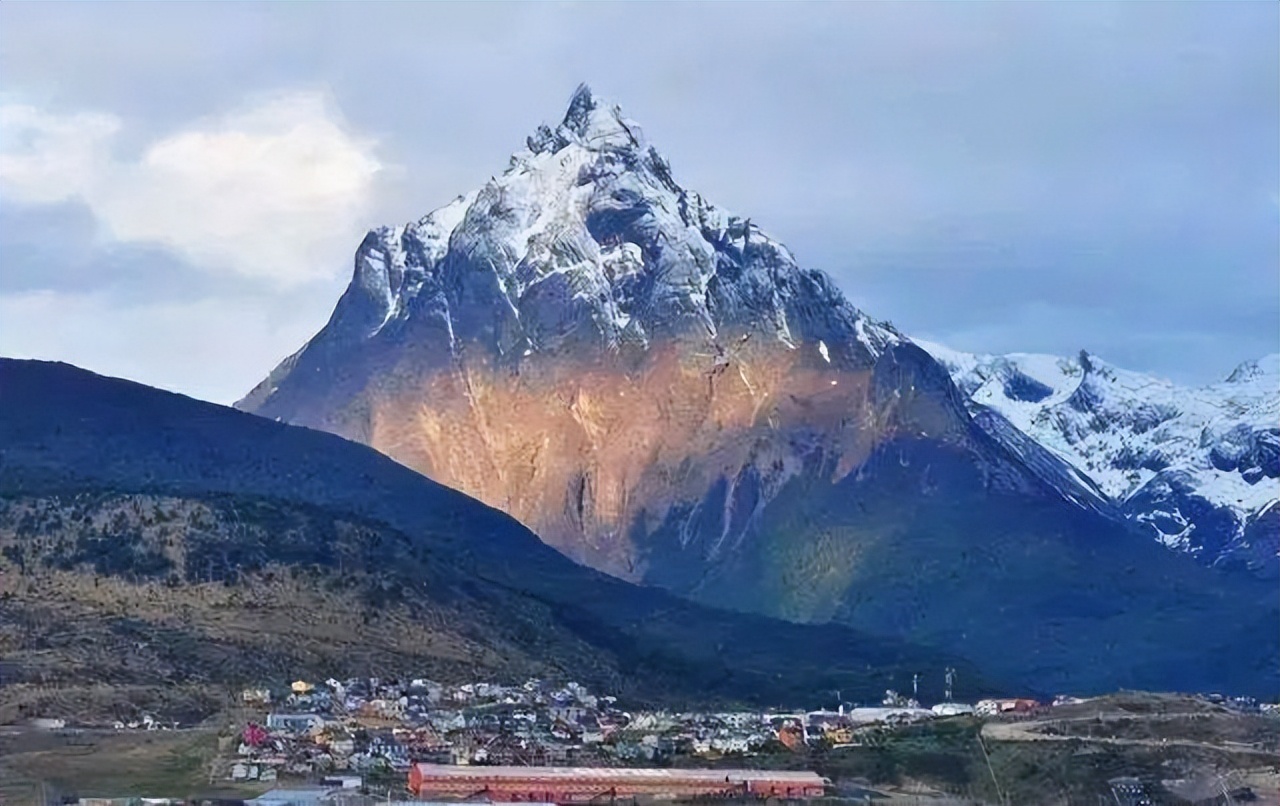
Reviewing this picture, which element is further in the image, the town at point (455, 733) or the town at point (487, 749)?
the town at point (455, 733)

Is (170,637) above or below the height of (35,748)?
above

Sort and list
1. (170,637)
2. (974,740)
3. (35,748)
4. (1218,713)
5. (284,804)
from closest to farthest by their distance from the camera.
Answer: (284,804) → (35,748) → (974,740) → (1218,713) → (170,637)

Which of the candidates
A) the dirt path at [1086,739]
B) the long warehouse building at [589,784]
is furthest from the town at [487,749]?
the dirt path at [1086,739]

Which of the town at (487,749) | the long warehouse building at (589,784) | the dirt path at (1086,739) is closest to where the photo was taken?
the long warehouse building at (589,784)

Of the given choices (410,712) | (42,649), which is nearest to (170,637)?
(42,649)

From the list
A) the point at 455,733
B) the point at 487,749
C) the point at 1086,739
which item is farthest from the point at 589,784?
the point at 1086,739

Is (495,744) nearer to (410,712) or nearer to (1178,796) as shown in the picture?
(410,712)

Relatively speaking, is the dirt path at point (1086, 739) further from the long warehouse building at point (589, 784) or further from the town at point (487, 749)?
the long warehouse building at point (589, 784)

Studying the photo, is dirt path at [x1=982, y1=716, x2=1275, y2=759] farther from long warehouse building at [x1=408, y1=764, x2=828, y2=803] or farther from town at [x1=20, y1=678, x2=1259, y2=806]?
long warehouse building at [x1=408, y1=764, x2=828, y2=803]

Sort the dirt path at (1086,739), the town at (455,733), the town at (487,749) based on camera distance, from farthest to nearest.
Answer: the dirt path at (1086,739) < the town at (455,733) < the town at (487,749)
